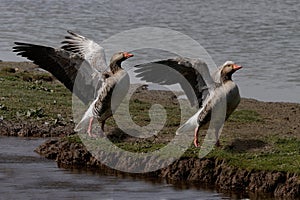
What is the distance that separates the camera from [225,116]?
48.6 ft

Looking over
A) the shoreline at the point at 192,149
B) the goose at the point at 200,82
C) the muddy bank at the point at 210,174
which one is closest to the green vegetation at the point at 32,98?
the shoreline at the point at 192,149

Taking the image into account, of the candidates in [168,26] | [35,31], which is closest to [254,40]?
[168,26]

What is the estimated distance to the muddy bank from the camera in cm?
1262

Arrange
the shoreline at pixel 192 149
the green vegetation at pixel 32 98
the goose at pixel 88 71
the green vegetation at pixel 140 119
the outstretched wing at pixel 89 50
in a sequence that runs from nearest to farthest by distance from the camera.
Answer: the shoreline at pixel 192 149
the green vegetation at pixel 140 119
the goose at pixel 88 71
the outstretched wing at pixel 89 50
the green vegetation at pixel 32 98

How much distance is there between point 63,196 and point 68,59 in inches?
158

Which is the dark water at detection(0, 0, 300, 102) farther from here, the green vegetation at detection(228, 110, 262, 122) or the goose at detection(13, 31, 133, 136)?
the goose at detection(13, 31, 133, 136)

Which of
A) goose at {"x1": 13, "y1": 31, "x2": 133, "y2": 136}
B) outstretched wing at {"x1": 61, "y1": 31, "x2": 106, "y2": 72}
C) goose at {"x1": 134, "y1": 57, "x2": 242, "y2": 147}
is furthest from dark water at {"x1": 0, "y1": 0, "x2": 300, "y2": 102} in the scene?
goose at {"x1": 134, "y1": 57, "x2": 242, "y2": 147}

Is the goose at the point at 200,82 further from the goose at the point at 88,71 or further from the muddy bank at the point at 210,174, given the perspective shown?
the muddy bank at the point at 210,174

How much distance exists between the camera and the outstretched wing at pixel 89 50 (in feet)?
53.3

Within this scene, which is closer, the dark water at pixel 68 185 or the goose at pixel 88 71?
the dark water at pixel 68 185

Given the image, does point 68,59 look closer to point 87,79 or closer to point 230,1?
point 87,79

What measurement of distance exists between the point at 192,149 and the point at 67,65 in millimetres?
3205

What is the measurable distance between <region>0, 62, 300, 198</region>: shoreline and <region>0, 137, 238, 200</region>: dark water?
1.39 ft

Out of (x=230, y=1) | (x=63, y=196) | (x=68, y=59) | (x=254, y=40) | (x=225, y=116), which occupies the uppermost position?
(x=230, y=1)
